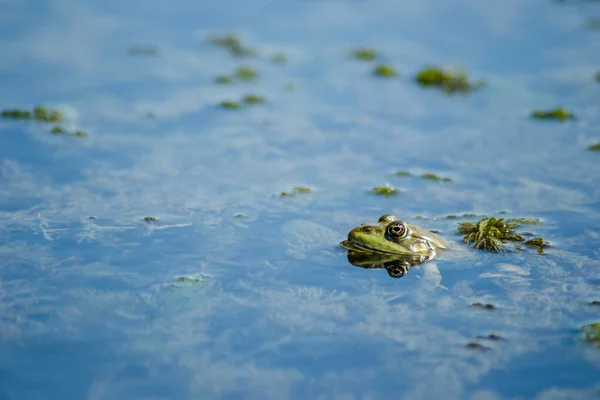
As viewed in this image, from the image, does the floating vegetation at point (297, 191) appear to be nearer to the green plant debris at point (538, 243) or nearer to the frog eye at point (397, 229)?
the frog eye at point (397, 229)

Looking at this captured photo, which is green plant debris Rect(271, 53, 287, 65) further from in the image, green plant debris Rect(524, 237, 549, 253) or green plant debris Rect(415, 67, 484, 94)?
green plant debris Rect(524, 237, 549, 253)

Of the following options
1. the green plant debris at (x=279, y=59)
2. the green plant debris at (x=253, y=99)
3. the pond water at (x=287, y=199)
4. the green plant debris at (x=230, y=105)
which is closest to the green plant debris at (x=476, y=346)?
the pond water at (x=287, y=199)

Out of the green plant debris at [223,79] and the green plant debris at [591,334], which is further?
the green plant debris at [223,79]

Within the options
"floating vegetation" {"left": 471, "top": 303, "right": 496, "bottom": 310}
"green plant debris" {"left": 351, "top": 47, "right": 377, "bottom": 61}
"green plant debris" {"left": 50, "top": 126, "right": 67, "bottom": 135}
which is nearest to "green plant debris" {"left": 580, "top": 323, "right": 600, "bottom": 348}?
"floating vegetation" {"left": 471, "top": 303, "right": 496, "bottom": 310}

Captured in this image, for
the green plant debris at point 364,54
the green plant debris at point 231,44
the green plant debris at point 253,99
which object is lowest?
the green plant debris at point 253,99

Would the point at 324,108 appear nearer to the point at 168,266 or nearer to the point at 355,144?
the point at 355,144

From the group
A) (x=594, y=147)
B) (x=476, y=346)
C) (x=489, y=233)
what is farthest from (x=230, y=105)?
(x=476, y=346)
